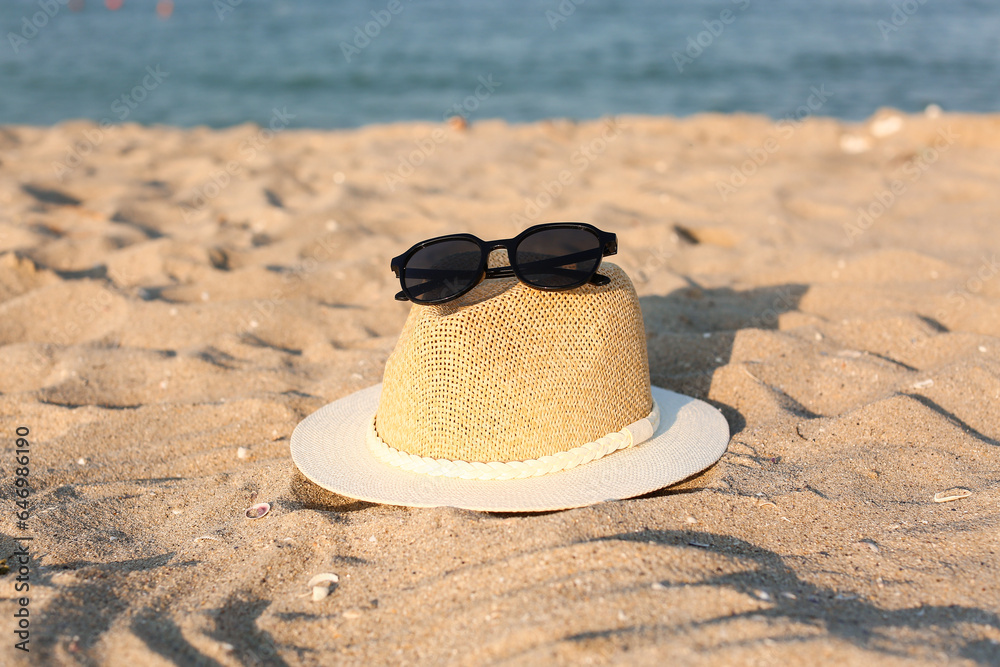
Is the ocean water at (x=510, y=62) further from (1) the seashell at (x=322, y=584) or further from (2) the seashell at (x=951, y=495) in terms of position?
(1) the seashell at (x=322, y=584)

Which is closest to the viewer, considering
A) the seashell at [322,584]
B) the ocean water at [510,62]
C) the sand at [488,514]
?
the sand at [488,514]

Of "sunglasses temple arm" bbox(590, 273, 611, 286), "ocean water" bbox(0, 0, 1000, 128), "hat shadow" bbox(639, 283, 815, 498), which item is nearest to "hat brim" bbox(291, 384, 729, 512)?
"hat shadow" bbox(639, 283, 815, 498)

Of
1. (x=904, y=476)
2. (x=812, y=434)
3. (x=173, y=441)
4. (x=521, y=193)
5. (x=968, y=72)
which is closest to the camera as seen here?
(x=904, y=476)

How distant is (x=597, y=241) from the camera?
2.19 meters

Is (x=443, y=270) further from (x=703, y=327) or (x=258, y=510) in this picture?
(x=703, y=327)

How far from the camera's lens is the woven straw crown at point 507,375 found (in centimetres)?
213

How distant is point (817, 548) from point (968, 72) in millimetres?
12777

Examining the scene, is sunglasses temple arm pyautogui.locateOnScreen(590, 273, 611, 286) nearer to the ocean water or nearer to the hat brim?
the hat brim

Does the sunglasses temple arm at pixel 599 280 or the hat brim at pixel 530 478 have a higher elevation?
the sunglasses temple arm at pixel 599 280

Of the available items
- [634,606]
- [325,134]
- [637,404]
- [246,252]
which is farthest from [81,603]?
[325,134]

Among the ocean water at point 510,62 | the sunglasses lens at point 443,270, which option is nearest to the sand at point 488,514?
Result: the sunglasses lens at point 443,270

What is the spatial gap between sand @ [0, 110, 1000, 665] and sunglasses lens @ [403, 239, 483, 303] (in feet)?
2.07

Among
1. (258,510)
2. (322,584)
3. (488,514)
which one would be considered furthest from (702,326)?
(322,584)

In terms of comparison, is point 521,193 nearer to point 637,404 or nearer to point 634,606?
point 637,404
